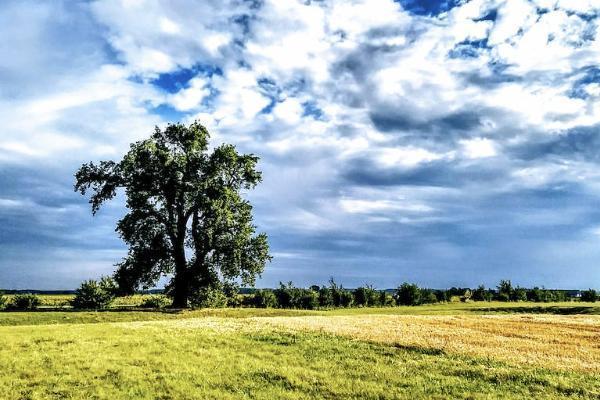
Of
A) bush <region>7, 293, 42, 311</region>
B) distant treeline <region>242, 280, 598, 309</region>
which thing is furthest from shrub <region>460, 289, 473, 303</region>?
bush <region>7, 293, 42, 311</region>

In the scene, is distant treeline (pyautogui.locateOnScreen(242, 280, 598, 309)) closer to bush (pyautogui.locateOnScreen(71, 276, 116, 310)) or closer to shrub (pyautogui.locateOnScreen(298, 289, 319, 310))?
shrub (pyautogui.locateOnScreen(298, 289, 319, 310))

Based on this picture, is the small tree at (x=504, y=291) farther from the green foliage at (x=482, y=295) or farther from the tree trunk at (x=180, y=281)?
the tree trunk at (x=180, y=281)

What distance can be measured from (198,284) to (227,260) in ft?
12.1

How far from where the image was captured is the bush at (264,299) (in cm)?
7862

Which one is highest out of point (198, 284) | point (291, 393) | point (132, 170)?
point (132, 170)

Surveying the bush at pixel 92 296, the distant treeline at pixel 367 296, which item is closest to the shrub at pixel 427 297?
the distant treeline at pixel 367 296

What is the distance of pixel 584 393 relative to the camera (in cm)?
1409

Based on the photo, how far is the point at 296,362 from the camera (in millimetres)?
18781

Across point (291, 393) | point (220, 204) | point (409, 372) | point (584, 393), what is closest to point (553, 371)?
point (584, 393)

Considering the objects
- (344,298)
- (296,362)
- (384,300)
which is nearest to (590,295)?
(384,300)

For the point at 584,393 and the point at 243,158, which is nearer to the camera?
the point at 584,393

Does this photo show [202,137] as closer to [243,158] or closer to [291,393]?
[243,158]

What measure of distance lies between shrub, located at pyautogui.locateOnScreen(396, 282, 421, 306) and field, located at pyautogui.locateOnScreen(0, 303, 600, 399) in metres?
54.1

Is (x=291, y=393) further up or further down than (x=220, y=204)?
further down
